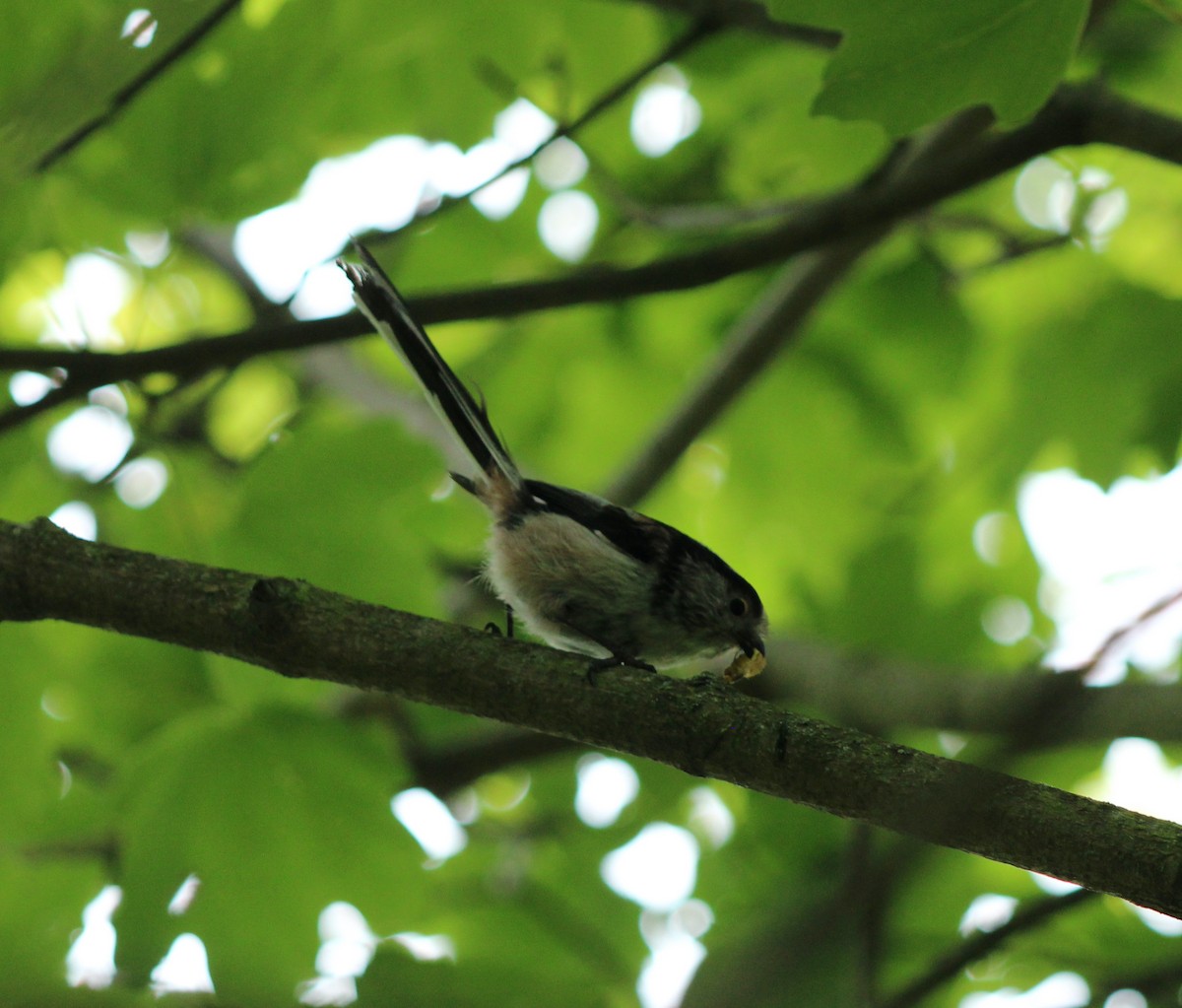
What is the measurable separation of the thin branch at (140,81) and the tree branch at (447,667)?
1.08 m

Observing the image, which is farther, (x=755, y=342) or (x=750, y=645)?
(x=755, y=342)

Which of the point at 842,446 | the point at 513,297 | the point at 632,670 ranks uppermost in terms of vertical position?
the point at 842,446

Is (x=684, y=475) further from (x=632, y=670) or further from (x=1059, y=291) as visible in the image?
(x=632, y=670)

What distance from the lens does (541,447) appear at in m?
6.38

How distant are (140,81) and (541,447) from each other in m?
3.50

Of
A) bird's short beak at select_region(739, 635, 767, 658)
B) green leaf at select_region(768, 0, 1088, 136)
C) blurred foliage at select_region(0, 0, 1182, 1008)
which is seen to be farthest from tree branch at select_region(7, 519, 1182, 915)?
bird's short beak at select_region(739, 635, 767, 658)

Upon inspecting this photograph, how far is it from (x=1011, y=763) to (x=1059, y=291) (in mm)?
4952

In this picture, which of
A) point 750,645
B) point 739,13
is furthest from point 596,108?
point 750,645

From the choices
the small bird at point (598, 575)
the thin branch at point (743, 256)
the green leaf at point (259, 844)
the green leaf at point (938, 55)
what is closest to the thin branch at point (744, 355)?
the small bird at point (598, 575)

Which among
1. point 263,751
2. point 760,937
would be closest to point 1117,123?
point 760,937

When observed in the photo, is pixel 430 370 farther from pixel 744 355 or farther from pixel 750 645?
pixel 750 645

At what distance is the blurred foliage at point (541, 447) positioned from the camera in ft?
11.7

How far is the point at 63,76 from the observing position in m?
2.93

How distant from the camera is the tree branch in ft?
8.38
